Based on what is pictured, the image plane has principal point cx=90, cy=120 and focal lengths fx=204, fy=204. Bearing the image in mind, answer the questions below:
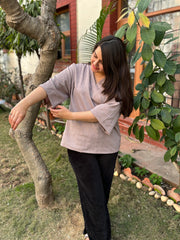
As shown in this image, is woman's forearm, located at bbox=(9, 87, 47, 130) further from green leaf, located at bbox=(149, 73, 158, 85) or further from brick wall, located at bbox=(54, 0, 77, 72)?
brick wall, located at bbox=(54, 0, 77, 72)

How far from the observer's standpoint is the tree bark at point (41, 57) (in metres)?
1.81

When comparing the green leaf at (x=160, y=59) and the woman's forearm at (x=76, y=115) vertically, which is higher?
the green leaf at (x=160, y=59)

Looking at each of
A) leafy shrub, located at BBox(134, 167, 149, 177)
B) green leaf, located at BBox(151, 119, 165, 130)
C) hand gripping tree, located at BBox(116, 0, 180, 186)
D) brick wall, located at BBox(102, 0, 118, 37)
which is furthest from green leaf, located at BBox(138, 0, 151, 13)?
brick wall, located at BBox(102, 0, 118, 37)

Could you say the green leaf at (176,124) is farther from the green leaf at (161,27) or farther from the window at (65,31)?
the window at (65,31)

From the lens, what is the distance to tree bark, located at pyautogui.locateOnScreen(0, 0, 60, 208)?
181cm

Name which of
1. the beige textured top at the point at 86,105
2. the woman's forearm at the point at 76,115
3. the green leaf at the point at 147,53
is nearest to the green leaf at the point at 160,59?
the green leaf at the point at 147,53

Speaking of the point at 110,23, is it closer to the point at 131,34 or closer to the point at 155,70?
the point at 155,70

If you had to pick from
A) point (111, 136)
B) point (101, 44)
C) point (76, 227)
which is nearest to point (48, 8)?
point (101, 44)

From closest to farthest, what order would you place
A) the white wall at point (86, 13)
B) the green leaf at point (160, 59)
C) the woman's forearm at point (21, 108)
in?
the woman's forearm at point (21, 108)
the green leaf at point (160, 59)
the white wall at point (86, 13)

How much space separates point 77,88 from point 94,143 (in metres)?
0.42

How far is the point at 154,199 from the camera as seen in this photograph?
2.44 m

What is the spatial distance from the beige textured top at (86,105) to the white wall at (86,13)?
326 cm

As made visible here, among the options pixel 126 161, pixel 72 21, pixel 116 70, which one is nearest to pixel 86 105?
pixel 116 70

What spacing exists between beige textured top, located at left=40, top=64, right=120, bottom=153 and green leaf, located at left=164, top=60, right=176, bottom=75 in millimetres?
547
